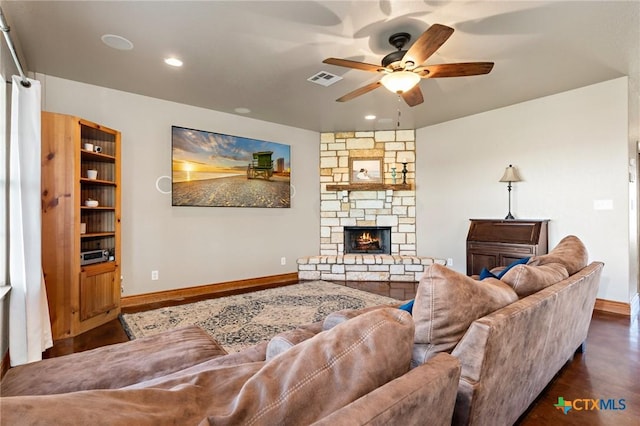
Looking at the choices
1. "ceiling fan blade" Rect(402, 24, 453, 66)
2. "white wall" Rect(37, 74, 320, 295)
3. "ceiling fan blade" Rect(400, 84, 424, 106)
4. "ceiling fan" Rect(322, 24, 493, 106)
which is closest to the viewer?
"ceiling fan blade" Rect(402, 24, 453, 66)

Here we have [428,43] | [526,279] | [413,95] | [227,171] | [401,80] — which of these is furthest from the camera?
[227,171]

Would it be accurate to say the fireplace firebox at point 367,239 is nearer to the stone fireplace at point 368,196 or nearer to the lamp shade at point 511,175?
the stone fireplace at point 368,196

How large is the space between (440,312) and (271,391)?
0.69 meters

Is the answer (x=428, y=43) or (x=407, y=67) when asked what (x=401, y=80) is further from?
(x=428, y=43)

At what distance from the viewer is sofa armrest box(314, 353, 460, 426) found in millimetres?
655

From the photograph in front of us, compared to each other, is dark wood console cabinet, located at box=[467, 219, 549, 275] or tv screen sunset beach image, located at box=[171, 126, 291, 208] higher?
tv screen sunset beach image, located at box=[171, 126, 291, 208]

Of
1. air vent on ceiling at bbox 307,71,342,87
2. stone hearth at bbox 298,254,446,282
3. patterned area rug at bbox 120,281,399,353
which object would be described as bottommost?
patterned area rug at bbox 120,281,399,353

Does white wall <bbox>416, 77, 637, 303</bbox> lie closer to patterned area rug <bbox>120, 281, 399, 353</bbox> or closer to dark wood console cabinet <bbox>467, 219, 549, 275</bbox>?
dark wood console cabinet <bbox>467, 219, 549, 275</bbox>

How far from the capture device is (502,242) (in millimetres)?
3975

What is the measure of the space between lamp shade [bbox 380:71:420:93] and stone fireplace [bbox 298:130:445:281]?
287 cm

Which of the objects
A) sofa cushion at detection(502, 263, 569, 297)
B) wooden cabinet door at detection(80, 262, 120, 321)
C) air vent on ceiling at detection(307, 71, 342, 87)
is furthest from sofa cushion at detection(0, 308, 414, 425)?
air vent on ceiling at detection(307, 71, 342, 87)

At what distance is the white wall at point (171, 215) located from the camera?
12.1 feet

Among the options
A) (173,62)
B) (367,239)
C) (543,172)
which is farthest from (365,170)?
(173,62)

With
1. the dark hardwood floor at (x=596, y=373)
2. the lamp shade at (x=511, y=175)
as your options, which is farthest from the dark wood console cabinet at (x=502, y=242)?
the dark hardwood floor at (x=596, y=373)
